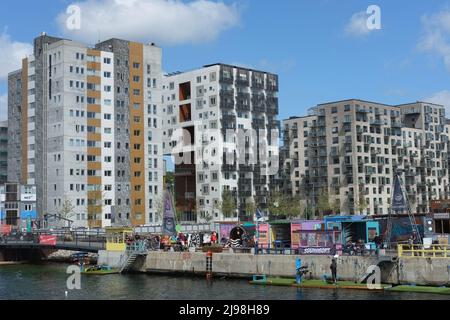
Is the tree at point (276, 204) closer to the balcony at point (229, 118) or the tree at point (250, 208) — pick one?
the tree at point (250, 208)

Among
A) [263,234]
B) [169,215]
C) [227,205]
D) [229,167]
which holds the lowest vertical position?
[263,234]

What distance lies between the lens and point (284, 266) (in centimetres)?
5903

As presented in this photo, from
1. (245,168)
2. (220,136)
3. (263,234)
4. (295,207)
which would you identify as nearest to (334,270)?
(263,234)

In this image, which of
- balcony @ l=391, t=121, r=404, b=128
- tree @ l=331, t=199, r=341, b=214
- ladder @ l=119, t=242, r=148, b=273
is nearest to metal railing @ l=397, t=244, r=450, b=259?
ladder @ l=119, t=242, r=148, b=273

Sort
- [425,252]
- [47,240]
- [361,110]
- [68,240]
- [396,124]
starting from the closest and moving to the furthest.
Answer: [425,252] → [47,240] → [68,240] → [361,110] → [396,124]

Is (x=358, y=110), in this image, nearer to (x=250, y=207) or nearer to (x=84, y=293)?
(x=250, y=207)

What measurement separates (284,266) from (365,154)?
115168 millimetres

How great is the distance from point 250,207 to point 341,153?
105 ft

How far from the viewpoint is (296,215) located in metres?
166

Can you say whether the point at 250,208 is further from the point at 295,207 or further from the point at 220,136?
the point at 220,136

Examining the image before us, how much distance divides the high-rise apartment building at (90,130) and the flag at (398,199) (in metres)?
84.1

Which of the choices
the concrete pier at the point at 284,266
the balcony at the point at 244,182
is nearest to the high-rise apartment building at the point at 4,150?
the balcony at the point at 244,182

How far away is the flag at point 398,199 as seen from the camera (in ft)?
184
